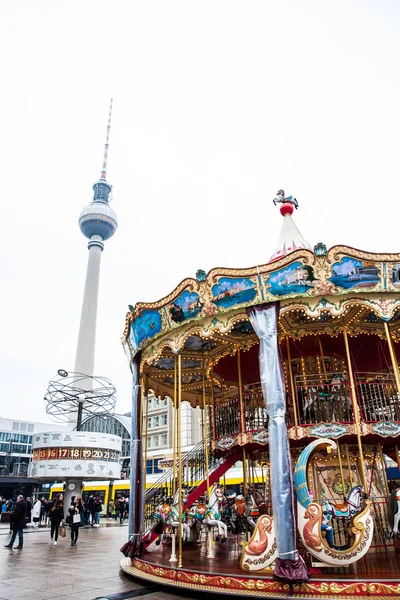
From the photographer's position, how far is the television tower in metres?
82.9

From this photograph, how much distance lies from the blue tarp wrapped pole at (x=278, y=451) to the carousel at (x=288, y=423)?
0.06 ft

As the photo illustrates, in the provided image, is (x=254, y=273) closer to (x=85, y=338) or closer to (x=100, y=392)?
(x=100, y=392)

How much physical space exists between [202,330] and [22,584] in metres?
5.84

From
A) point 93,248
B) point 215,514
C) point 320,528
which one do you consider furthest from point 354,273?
point 93,248

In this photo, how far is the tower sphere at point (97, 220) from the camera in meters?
92.1

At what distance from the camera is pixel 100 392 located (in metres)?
32.1

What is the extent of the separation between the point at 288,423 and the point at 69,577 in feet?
18.8

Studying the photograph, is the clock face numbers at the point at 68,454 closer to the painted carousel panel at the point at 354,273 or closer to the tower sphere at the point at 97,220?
the painted carousel panel at the point at 354,273

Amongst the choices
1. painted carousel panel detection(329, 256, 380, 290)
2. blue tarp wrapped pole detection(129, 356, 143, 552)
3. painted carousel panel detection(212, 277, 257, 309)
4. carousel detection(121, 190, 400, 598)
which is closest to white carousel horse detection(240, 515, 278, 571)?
carousel detection(121, 190, 400, 598)

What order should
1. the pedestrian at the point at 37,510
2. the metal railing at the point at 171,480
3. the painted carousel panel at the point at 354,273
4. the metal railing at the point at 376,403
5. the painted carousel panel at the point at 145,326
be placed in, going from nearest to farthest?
the painted carousel panel at the point at 354,273 < the painted carousel panel at the point at 145,326 < the metal railing at the point at 376,403 < the metal railing at the point at 171,480 < the pedestrian at the point at 37,510

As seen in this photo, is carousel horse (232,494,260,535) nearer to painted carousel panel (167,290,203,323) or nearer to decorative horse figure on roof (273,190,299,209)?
painted carousel panel (167,290,203,323)

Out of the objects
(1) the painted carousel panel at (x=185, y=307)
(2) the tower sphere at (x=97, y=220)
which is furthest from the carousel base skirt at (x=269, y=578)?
(2) the tower sphere at (x=97, y=220)

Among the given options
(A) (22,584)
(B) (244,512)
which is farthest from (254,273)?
(A) (22,584)

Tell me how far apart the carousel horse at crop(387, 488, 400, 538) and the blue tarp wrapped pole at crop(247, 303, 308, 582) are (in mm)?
2873
